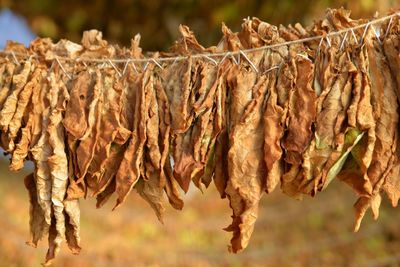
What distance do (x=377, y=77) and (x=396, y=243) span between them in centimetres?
339

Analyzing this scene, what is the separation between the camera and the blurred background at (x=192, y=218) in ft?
14.6

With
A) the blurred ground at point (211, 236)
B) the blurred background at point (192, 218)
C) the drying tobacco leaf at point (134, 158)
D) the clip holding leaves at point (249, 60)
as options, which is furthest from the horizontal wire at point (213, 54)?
the blurred ground at point (211, 236)

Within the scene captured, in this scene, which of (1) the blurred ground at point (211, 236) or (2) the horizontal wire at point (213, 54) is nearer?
(2) the horizontal wire at point (213, 54)

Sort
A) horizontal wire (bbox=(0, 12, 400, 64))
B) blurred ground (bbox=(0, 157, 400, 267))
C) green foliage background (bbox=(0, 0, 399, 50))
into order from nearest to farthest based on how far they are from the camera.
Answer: horizontal wire (bbox=(0, 12, 400, 64)), blurred ground (bbox=(0, 157, 400, 267)), green foliage background (bbox=(0, 0, 399, 50))

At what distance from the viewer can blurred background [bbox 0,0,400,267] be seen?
4450 mm

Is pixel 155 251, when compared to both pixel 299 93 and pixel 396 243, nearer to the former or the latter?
pixel 396 243

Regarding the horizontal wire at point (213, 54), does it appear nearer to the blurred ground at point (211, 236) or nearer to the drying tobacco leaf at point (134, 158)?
the drying tobacco leaf at point (134, 158)

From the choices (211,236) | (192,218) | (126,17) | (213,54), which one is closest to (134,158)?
(213,54)

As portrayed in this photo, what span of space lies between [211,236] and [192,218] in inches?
18.9

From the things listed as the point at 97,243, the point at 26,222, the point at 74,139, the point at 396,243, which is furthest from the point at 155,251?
the point at 74,139

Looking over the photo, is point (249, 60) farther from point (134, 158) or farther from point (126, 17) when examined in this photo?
point (126, 17)

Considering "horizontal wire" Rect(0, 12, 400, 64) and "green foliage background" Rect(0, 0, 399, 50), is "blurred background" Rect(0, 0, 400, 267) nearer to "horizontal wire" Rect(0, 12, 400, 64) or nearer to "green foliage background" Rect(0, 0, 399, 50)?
"green foliage background" Rect(0, 0, 399, 50)

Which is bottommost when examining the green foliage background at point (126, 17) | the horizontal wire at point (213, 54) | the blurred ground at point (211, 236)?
the blurred ground at point (211, 236)

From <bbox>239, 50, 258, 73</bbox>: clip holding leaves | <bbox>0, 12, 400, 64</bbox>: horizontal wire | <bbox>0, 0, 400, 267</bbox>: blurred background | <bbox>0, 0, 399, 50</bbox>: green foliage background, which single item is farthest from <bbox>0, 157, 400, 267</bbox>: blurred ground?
<bbox>239, 50, 258, 73</bbox>: clip holding leaves
